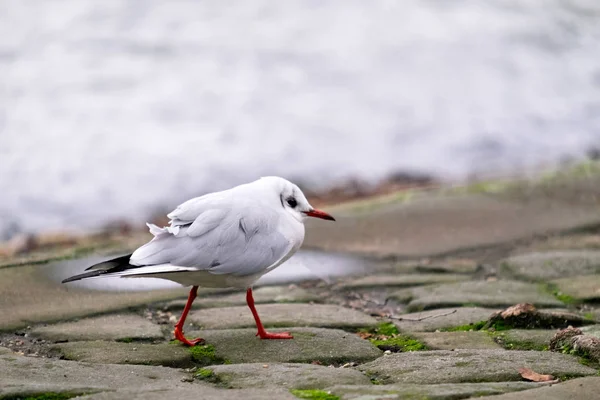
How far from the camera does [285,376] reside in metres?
2.40

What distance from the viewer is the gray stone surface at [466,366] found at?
2.39 m

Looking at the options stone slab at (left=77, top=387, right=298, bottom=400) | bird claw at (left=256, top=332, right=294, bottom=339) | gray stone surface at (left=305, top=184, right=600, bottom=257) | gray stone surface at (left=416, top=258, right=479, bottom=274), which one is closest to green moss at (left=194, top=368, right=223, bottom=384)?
stone slab at (left=77, top=387, right=298, bottom=400)

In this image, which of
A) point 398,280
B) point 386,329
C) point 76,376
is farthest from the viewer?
point 398,280

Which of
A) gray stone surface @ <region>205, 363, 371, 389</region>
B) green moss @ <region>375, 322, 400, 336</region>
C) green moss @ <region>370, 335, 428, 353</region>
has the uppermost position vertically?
gray stone surface @ <region>205, 363, 371, 389</region>

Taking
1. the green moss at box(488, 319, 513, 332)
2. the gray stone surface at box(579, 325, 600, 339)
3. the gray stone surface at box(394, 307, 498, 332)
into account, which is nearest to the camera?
the gray stone surface at box(579, 325, 600, 339)

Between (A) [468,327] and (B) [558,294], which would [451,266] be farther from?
(A) [468,327]

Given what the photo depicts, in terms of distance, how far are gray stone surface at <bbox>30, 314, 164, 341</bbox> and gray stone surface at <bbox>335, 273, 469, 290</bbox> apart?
101 cm

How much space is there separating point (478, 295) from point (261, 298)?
2.85 feet

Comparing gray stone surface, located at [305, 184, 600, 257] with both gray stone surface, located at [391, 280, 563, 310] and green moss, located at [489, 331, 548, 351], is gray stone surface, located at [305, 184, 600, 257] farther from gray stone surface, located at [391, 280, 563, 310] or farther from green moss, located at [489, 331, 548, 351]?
green moss, located at [489, 331, 548, 351]

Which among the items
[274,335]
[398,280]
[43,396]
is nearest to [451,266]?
[398,280]

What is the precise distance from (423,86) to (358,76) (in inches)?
26.5

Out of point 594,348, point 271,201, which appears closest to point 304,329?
point 271,201

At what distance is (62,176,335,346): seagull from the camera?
2.90m

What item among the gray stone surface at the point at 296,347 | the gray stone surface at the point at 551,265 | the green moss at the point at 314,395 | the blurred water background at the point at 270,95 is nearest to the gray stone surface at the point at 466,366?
the gray stone surface at the point at 296,347
